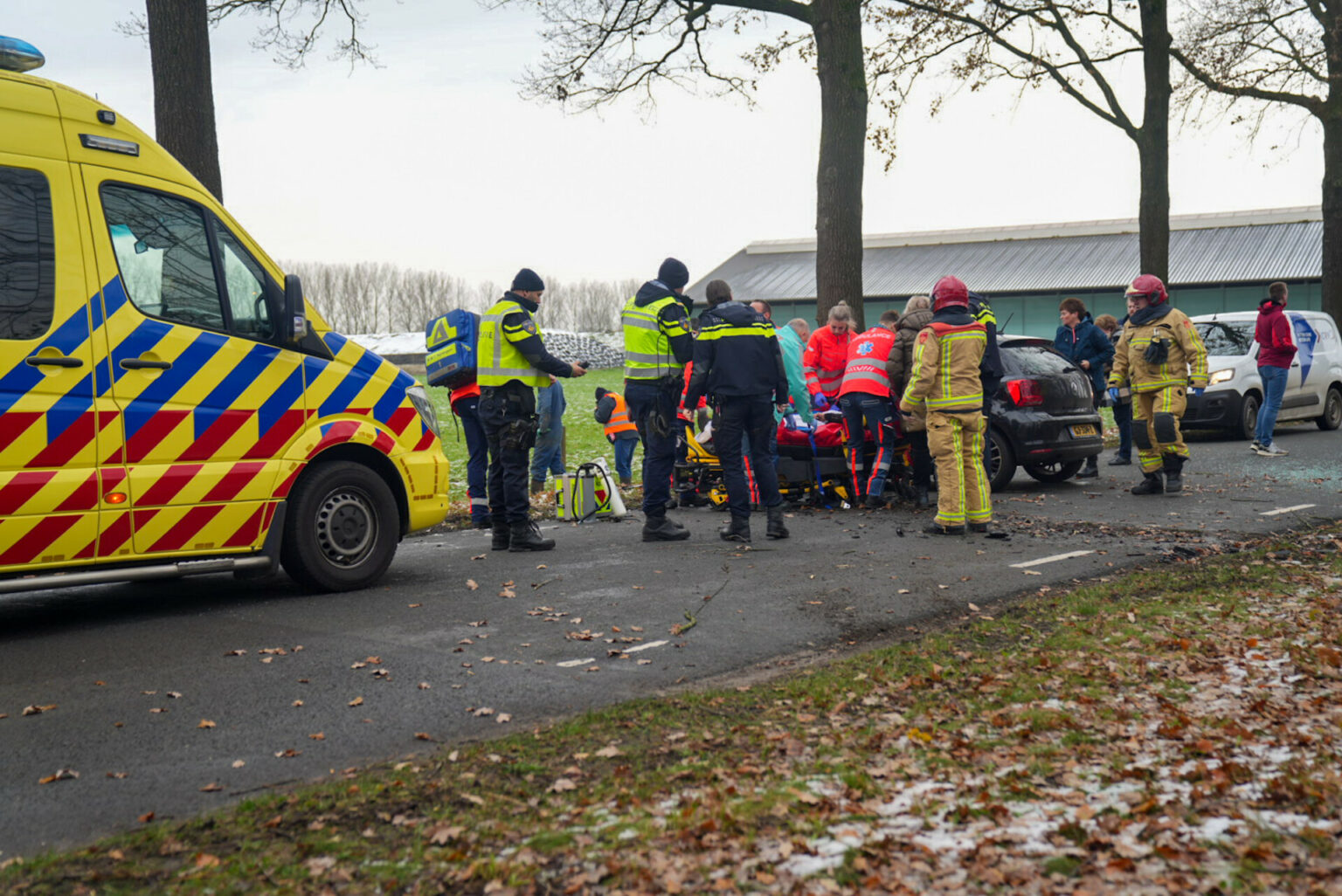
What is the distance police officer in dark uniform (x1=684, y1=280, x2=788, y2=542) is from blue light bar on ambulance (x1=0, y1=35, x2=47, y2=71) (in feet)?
16.0

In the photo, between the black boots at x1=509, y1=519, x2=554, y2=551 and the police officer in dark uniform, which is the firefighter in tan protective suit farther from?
the black boots at x1=509, y1=519, x2=554, y2=551

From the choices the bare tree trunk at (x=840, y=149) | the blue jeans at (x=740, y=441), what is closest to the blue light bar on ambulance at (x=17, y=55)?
the blue jeans at (x=740, y=441)

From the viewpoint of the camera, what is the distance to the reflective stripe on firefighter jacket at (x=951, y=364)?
9.45 metres

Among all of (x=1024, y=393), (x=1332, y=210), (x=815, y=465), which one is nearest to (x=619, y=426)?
(x=815, y=465)

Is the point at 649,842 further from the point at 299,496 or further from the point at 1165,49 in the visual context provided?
the point at 1165,49

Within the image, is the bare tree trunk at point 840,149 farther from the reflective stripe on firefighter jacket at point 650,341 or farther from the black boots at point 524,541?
the black boots at point 524,541

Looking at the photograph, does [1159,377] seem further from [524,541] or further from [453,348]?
[453,348]

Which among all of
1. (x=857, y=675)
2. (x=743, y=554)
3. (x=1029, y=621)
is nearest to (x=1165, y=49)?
(x=743, y=554)

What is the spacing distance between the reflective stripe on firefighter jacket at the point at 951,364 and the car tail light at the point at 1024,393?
2.45m

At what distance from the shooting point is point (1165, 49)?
779 inches

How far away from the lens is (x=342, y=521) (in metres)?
7.43

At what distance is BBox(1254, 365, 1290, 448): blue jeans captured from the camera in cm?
1491

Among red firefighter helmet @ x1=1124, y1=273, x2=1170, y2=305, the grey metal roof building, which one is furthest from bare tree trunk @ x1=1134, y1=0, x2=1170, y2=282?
the grey metal roof building

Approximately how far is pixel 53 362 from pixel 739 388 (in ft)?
16.0
